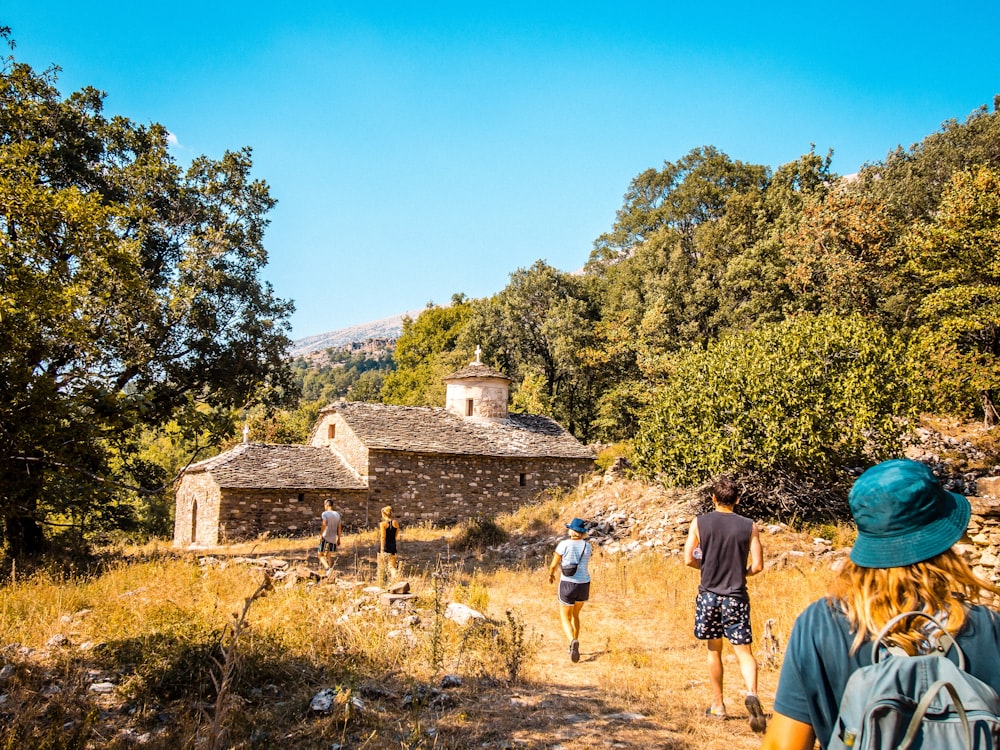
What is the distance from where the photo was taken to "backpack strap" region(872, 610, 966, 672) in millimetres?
1680

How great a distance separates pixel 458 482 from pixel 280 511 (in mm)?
6869

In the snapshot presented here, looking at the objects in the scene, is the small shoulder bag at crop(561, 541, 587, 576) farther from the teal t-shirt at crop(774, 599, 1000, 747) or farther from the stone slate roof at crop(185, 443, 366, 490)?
the stone slate roof at crop(185, 443, 366, 490)

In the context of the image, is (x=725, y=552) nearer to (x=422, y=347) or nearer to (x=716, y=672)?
(x=716, y=672)

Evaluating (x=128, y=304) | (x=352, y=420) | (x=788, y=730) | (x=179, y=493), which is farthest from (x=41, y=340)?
(x=179, y=493)

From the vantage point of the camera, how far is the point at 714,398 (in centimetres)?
1564

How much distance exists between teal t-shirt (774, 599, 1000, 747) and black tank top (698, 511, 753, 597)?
3794 mm

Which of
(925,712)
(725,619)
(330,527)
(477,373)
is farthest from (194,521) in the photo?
(925,712)

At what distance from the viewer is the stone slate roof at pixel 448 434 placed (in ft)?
82.4

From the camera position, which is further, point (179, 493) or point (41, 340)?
point (179, 493)

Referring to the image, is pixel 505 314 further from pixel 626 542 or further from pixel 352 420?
pixel 626 542

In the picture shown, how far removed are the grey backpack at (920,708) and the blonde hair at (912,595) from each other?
21 centimetres

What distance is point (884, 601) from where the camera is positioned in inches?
74.3

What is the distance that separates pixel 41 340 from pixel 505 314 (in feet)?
101

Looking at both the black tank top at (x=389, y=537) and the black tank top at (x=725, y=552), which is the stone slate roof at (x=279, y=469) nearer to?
the black tank top at (x=389, y=537)
